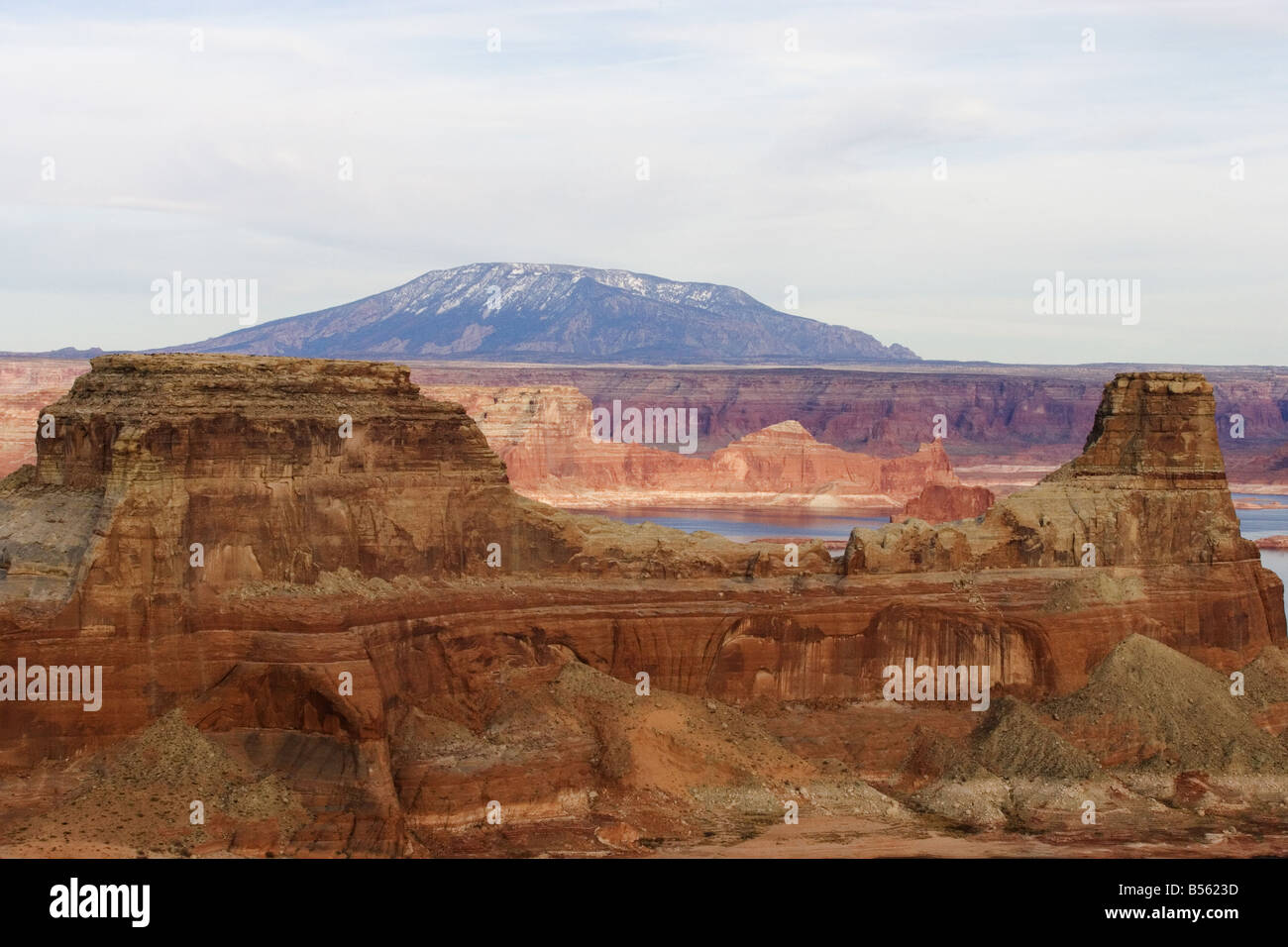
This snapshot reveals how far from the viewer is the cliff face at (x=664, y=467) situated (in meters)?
137

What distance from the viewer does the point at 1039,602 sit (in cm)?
4800

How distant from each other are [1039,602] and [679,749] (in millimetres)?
10015

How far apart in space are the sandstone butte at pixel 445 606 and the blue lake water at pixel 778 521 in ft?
203

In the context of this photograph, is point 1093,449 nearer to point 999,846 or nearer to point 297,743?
point 999,846

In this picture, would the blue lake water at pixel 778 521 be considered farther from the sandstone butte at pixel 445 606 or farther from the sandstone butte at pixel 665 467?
the sandstone butte at pixel 445 606

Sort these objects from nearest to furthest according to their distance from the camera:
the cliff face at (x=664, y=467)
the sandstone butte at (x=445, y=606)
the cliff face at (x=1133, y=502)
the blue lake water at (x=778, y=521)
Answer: the sandstone butte at (x=445, y=606), the cliff face at (x=1133, y=502), the blue lake water at (x=778, y=521), the cliff face at (x=664, y=467)

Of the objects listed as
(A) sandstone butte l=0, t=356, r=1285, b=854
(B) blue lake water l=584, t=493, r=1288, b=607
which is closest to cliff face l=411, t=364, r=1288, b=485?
(B) blue lake water l=584, t=493, r=1288, b=607

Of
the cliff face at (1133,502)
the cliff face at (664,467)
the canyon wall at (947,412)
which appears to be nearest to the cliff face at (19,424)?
the cliff face at (664,467)

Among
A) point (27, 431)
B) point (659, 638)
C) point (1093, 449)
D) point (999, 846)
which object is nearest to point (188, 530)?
point (659, 638)

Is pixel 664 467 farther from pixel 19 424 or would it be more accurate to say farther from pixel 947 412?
pixel 19 424

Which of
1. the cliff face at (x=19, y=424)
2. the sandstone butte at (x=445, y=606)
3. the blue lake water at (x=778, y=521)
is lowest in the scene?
the blue lake water at (x=778, y=521)

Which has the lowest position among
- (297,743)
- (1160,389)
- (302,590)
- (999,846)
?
(999,846)

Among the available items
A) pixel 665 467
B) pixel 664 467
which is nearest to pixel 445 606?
pixel 664 467

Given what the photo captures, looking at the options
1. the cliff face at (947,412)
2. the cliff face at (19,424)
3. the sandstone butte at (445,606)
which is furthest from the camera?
the cliff face at (947,412)
